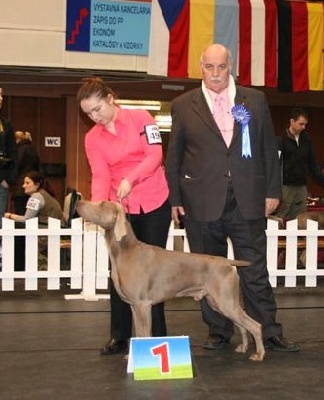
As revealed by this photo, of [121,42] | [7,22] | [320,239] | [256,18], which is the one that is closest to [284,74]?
[256,18]

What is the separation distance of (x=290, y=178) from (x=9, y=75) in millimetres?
4975

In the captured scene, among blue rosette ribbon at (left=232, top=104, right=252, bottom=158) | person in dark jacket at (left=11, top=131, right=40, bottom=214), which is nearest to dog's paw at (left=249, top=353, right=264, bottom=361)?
blue rosette ribbon at (left=232, top=104, right=252, bottom=158)

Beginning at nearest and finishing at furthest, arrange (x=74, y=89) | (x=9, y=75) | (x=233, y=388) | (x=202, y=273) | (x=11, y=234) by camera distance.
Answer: (x=233, y=388) < (x=202, y=273) < (x=11, y=234) < (x=9, y=75) < (x=74, y=89)

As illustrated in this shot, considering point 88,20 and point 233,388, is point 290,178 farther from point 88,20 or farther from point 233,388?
point 233,388

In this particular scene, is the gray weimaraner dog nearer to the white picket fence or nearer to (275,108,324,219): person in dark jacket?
the white picket fence

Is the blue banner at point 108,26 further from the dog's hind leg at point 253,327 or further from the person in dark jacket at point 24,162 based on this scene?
the dog's hind leg at point 253,327

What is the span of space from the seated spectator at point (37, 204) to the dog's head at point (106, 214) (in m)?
2.89

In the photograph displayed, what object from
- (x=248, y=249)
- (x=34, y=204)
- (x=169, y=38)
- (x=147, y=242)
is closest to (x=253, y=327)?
(x=248, y=249)

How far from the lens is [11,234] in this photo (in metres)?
5.29

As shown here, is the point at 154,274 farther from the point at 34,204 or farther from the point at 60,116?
the point at 60,116


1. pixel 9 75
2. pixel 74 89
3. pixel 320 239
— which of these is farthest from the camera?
pixel 74 89

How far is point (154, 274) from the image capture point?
316cm

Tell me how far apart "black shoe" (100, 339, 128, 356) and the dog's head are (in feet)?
2.17

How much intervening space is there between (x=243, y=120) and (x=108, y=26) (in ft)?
18.5
